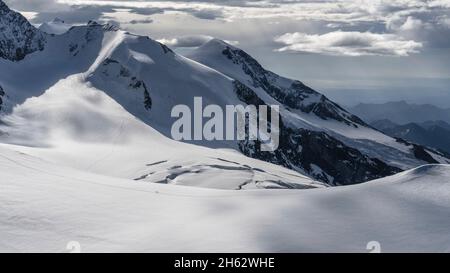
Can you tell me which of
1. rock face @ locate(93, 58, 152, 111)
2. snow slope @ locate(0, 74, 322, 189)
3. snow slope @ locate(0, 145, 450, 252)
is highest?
rock face @ locate(93, 58, 152, 111)

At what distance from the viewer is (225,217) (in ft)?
55.7

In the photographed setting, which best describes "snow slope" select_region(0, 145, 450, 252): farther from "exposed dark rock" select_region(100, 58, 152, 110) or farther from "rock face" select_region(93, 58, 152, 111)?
"exposed dark rock" select_region(100, 58, 152, 110)

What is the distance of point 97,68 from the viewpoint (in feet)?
638

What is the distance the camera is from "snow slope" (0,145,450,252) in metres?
14.0

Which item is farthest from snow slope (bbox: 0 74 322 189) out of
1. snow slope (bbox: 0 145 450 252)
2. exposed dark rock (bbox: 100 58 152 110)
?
snow slope (bbox: 0 145 450 252)

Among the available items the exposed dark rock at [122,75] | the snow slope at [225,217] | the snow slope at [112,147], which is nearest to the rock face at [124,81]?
the exposed dark rock at [122,75]

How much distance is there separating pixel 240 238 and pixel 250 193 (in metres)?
7.52

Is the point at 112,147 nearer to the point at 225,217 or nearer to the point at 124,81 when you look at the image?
the point at 124,81

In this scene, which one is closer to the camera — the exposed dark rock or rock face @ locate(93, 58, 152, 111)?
rock face @ locate(93, 58, 152, 111)

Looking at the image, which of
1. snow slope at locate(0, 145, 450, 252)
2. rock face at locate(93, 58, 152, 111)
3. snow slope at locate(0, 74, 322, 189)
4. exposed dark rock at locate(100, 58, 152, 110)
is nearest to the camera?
snow slope at locate(0, 145, 450, 252)

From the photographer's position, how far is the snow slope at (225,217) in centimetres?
1397

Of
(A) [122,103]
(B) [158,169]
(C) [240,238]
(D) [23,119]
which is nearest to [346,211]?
(C) [240,238]

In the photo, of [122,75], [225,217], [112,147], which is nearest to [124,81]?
[122,75]
